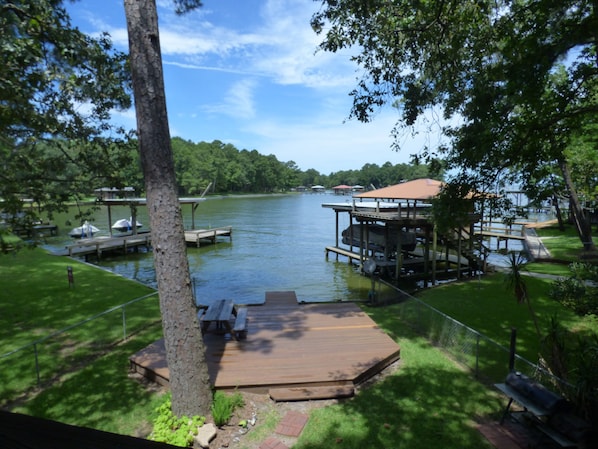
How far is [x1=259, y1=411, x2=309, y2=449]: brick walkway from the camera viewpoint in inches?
193

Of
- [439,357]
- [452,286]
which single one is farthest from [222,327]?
[452,286]

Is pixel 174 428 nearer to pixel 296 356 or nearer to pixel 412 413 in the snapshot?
pixel 296 356

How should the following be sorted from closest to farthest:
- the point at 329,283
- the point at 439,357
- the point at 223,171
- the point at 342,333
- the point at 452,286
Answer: the point at 439,357
the point at 342,333
the point at 452,286
the point at 329,283
the point at 223,171

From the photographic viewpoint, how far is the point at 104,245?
25312 mm

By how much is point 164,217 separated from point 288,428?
3454 mm

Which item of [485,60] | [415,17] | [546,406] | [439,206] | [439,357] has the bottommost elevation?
[439,357]

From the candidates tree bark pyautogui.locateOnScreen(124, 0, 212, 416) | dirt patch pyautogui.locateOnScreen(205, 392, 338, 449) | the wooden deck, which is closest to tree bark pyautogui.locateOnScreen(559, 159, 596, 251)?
the wooden deck

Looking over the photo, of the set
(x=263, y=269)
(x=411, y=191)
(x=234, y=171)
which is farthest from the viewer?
(x=234, y=171)

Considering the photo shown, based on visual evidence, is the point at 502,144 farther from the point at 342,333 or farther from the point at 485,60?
the point at 342,333

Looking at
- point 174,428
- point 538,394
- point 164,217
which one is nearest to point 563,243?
point 538,394

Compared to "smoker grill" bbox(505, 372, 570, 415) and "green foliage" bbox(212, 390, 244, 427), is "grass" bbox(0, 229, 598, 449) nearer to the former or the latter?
"green foliage" bbox(212, 390, 244, 427)

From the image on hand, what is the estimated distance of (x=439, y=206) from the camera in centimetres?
845

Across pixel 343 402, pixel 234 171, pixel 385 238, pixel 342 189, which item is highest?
pixel 234 171

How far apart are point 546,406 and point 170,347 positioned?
507 centimetres
